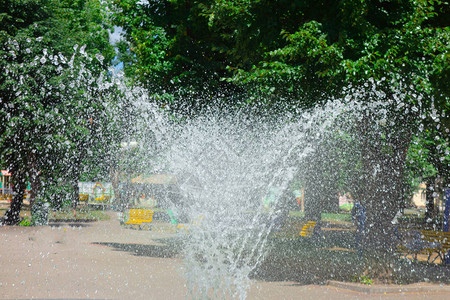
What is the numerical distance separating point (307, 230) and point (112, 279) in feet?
29.0

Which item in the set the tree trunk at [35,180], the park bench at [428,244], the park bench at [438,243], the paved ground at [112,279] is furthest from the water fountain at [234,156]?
the tree trunk at [35,180]

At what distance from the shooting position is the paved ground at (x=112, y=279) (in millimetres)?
7715

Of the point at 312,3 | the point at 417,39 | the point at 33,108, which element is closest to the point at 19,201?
the point at 33,108

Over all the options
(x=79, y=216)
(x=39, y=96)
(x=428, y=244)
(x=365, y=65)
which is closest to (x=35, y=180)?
(x=39, y=96)

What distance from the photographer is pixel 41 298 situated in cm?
717

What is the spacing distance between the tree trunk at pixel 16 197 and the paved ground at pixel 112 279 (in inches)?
306

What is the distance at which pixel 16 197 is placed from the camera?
69.4 ft

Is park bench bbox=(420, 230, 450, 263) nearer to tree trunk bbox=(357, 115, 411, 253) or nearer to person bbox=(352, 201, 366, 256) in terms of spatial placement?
person bbox=(352, 201, 366, 256)

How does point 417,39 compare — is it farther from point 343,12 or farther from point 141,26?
point 141,26

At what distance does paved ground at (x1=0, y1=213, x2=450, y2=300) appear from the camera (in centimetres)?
771

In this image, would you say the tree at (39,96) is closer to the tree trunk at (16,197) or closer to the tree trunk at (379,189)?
the tree trunk at (16,197)

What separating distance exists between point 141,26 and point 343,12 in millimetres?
7301

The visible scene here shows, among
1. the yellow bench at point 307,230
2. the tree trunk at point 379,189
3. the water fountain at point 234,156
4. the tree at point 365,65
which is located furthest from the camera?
the yellow bench at point 307,230

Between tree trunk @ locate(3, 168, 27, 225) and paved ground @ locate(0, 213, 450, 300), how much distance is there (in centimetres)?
777
